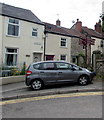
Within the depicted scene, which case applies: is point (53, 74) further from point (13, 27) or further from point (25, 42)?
point (13, 27)

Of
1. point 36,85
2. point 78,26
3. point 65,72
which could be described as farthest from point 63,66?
point 78,26

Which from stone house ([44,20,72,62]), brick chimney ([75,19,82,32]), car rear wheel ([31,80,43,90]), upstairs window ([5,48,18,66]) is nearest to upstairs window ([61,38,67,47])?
stone house ([44,20,72,62])

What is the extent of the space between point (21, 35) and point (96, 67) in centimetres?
819

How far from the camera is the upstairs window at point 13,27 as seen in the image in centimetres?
1253

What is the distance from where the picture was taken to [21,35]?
43.2ft

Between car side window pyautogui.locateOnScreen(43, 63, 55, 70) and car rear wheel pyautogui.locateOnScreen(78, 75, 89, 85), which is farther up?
car side window pyautogui.locateOnScreen(43, 63, 55, 70)

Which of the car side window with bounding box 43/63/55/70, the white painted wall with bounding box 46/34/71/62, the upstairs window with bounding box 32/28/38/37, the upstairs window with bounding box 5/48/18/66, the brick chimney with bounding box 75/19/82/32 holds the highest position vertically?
the brick chimney with bounding box 75/19/82/32

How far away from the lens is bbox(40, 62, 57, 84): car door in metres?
7.13

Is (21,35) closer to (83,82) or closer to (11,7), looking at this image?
(11,7)

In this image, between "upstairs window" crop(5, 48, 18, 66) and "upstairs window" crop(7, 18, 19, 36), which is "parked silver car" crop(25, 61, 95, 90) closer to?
"upstairs window" crop(5, 48, 18, 66)

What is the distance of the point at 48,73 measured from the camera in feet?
23.5

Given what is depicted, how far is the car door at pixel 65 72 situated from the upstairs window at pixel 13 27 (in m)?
7.42

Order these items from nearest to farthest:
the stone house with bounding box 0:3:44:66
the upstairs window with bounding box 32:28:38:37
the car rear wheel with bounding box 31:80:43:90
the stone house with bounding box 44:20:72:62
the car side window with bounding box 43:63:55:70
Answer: the car rear wheel with bounding box 31:80:43:90 → the car side window with bounding box 43:63:55:70 → the stone house with bounding box 0:3:44:66 → the upstairs window with bounding box 32:28:38:37 → the stone house with bounding box 44:20:72:62

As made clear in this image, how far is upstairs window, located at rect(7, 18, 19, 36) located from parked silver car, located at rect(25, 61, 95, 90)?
22.4ft
